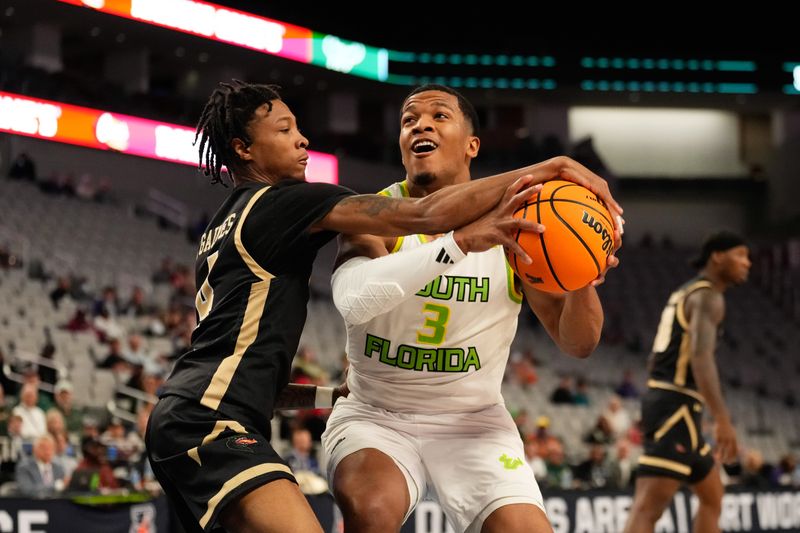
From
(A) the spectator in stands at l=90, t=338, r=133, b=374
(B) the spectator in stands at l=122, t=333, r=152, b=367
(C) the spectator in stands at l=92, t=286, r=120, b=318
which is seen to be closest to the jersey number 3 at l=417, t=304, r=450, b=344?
(B) the spectator in stands at l=122, t=333, r=152, b=367

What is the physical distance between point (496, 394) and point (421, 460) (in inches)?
18.5

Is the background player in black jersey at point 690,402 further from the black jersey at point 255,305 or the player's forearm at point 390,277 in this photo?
the black jersey at point 255,305

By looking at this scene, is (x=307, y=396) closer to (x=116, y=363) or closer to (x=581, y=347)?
(x=581, y=347)

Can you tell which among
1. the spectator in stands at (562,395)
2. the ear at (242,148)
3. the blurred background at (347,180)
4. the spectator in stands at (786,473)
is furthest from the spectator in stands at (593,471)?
the ear at (242,148)

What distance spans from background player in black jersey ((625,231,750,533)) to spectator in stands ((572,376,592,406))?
981 cm

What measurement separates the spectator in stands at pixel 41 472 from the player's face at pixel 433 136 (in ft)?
18.0

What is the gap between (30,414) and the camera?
1034 centimetres

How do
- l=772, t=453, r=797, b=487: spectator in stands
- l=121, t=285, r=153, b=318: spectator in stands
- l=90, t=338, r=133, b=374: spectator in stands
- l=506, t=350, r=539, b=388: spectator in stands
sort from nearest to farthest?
l=90, t=338, r=133, b=374: spectator in stands
l=772, t=453, r=797, b=487: spectator in stands
l=121, t=285, r=153, b=318: spectator in stands
l=506, t=350, r=539, b=388: spectator in stands

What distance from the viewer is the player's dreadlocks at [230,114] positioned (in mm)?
4250

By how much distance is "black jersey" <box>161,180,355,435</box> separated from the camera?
3.83 metres

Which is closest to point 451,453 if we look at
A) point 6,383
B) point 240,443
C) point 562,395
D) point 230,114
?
point 240,443

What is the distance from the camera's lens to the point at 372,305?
4020 millimetres

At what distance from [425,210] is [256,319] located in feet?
2.38

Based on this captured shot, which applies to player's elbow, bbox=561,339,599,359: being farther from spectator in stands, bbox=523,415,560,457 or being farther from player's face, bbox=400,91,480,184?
spectator in stands, bbox=523,415,560,457
